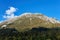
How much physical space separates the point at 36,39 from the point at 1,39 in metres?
13.2

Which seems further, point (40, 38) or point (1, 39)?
point (1, 39)

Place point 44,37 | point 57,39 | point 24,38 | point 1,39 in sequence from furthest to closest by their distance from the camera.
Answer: point 1,39
point 24,38
point 44,37
point 57,39

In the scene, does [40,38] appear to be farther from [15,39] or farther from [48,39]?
[15,39]

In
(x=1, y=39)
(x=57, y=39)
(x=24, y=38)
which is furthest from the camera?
(x=1, y=39)

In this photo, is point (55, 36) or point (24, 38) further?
point (24, 38)

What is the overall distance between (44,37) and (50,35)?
1770 mm

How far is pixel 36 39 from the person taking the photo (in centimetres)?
5828

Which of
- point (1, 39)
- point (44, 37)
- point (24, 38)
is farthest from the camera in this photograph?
point (1, 39)

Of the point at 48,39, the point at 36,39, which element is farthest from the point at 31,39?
the point at 48,39

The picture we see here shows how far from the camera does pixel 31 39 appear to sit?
58.4 m

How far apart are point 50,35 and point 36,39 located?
416 centimetres

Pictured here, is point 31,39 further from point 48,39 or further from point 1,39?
point 1,39

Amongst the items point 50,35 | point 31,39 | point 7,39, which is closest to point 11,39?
point 7,39

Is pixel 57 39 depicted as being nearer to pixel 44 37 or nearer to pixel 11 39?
pixel 44 37
